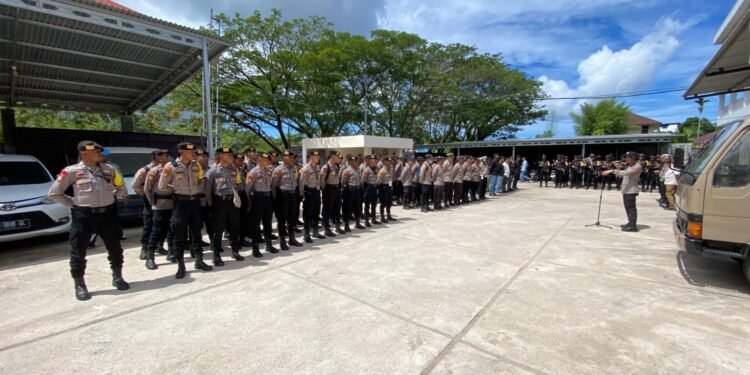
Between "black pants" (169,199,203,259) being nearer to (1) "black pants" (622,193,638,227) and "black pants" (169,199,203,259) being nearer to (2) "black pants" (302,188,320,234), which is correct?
(2) "black pants" (302,188,320,234)

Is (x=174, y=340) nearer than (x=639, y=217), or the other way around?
A: (x=174, y=340)

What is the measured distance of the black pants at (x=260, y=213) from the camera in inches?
211

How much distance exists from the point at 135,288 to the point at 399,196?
28.8 ft

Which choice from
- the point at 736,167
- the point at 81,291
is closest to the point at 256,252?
the point at 81,291

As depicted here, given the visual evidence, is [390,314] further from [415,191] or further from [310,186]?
[415,191]

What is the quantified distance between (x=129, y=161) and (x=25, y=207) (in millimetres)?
3060

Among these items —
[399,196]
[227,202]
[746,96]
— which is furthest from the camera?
[746,96]

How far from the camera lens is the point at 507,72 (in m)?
29.4

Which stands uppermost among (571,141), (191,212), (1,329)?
(571,141)

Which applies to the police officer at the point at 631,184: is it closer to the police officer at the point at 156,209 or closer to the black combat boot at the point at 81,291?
the police officer at the point at 156,209

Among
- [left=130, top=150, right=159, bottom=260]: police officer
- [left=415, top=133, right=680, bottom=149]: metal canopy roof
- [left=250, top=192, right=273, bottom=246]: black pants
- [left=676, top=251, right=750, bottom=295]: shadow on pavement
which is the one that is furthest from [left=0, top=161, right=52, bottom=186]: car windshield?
[left=415, top=133, right=680, bottom=149]: metal canopy roof

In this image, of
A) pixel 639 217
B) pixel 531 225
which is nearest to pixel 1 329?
pixel 531 225

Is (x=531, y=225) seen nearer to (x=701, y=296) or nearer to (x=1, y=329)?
(x=701, y=296)

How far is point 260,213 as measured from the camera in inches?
214
